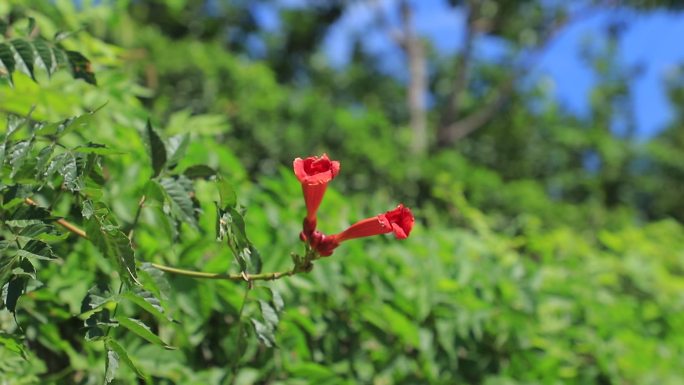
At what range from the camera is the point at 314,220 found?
4.56 ft

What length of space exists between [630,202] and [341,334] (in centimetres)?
2922

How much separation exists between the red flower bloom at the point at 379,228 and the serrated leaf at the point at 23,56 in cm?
69

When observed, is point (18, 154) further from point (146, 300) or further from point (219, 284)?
point (219, 284)

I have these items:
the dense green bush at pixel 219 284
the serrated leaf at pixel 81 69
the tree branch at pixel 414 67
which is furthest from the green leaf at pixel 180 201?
the tree branch at pixel 414 67

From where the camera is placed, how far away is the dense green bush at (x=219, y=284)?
53.3 inches

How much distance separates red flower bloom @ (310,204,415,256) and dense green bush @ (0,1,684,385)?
0.14m

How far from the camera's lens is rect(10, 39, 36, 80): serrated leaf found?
1.55 metres

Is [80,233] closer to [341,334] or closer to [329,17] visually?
[341,334]

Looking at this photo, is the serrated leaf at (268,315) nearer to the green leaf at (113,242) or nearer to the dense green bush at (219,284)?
the dense green bush at (219,284)

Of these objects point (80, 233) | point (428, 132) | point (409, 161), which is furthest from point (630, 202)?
point (80, 233)

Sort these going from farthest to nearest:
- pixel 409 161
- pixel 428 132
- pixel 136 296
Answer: pixel 428 132 → pixel 409 161 → pixel 136 296

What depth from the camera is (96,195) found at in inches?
52.5

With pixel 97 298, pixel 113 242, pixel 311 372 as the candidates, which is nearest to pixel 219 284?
pixel 311 372

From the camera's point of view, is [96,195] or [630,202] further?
[630,202]
